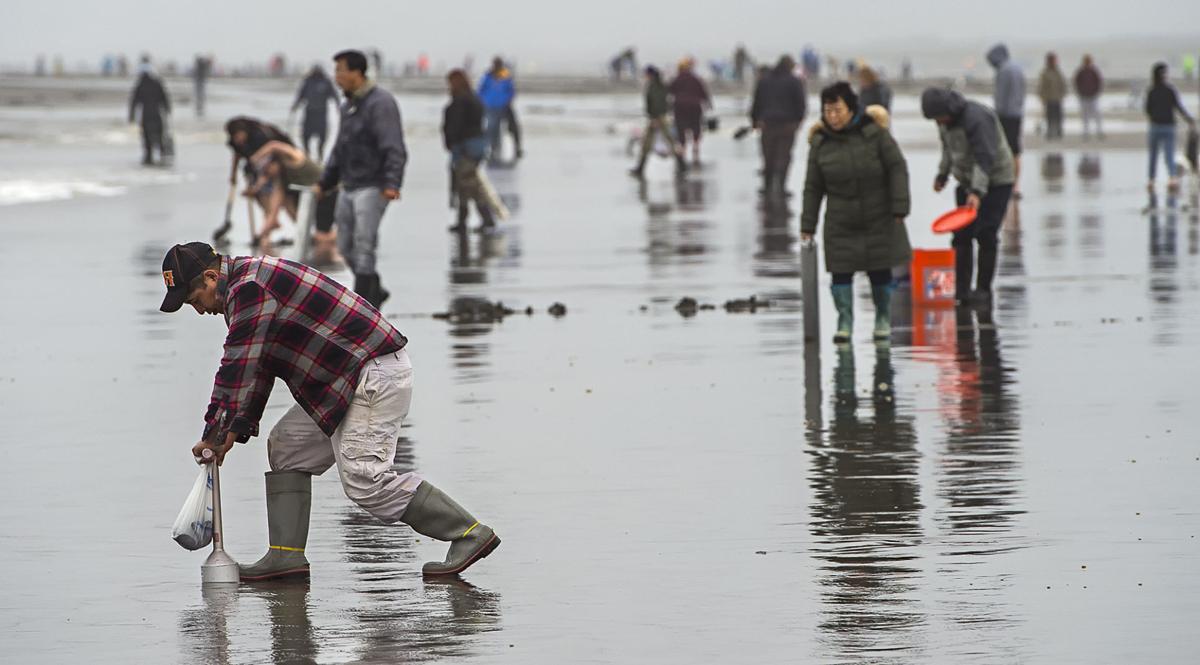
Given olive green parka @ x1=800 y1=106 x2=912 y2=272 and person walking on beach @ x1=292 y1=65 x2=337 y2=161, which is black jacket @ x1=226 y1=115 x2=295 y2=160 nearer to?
olive green parka @ x1=800 y1=106 x2=912 y2=272

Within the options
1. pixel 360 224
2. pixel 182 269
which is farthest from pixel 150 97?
pixel 182 269

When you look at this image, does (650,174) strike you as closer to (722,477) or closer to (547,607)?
(722,477)

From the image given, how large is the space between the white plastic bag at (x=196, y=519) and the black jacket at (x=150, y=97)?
31.3m

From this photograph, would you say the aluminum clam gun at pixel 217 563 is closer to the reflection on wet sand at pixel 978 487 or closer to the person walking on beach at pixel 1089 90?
the reflection on wet sand at pixel 978 487

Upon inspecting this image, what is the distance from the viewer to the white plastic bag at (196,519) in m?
7.93

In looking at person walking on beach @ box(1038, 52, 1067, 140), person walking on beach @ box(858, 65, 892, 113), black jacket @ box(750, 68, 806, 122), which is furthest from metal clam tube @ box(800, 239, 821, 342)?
person walking on beach @ box(1038, 52, 1067, 140)

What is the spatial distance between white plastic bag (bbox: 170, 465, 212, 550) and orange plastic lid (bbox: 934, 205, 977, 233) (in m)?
8.61

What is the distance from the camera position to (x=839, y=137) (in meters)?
13.9

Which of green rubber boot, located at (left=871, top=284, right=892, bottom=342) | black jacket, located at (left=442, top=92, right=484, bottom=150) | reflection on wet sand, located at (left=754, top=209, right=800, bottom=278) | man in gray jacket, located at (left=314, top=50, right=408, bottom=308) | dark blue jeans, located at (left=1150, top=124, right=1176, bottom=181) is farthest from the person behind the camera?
dark blue jeans, located at (left=1150, top=124, right=1176, bottom=181)

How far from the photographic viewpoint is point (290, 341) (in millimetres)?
7770

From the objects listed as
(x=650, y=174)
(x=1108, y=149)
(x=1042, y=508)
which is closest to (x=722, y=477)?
(x=1042, y=508)

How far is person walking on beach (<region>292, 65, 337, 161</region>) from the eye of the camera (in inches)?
1345

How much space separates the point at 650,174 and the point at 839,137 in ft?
68.6

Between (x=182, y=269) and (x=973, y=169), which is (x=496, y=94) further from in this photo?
(x=182, y=269)
